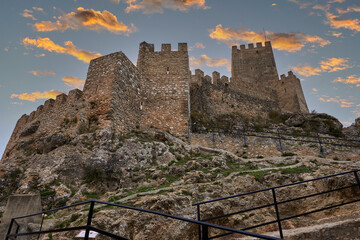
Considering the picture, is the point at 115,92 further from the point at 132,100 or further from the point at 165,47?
the point at 165,47

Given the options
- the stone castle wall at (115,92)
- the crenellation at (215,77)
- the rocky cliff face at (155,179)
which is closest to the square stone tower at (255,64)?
the crenellation at (215,77)

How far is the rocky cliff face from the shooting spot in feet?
19.4

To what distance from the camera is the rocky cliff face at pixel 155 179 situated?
593 cm

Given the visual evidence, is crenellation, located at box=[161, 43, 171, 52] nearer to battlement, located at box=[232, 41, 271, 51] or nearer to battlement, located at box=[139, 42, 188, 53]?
battlement, located at box=[139, 42, 188, 53]

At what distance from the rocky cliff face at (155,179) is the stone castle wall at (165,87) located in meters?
1.36

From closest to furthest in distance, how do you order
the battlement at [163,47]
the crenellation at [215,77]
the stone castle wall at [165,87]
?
the stone castle wall at [165,87], the battlement at [163,47], the crenellation at [215,77]

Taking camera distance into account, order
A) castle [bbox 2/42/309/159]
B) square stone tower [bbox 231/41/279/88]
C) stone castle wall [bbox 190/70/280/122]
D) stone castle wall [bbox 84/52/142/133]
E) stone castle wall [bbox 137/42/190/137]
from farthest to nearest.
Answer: square stone tower [bbox 231/41/279/88], stone castle wall [bbox 190/70/280/122], stone castle wall [bbox 137/42/190/137], castle [bbox 2/42/309/159], stone castle wall [bbox 84/52/142/133]

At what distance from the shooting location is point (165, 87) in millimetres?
15742

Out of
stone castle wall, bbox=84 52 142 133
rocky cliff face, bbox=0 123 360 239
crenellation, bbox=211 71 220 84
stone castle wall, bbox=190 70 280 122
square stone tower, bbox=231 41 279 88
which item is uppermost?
square stone tower, bbox=231 41 279 88

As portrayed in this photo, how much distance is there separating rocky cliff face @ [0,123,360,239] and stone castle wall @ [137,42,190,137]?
1360 mm

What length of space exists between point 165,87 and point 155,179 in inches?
312

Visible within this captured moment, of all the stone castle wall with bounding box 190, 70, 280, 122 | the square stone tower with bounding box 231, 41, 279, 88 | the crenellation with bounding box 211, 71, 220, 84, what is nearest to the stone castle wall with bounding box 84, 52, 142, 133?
the stone castle wall with bounding box 190, 70, 280, 122

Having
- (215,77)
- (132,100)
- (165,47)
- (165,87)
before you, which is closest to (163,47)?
(165,47)

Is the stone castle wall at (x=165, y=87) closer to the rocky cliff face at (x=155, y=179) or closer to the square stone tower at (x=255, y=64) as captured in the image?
the rocky cliff face at (x=155, y=179)
